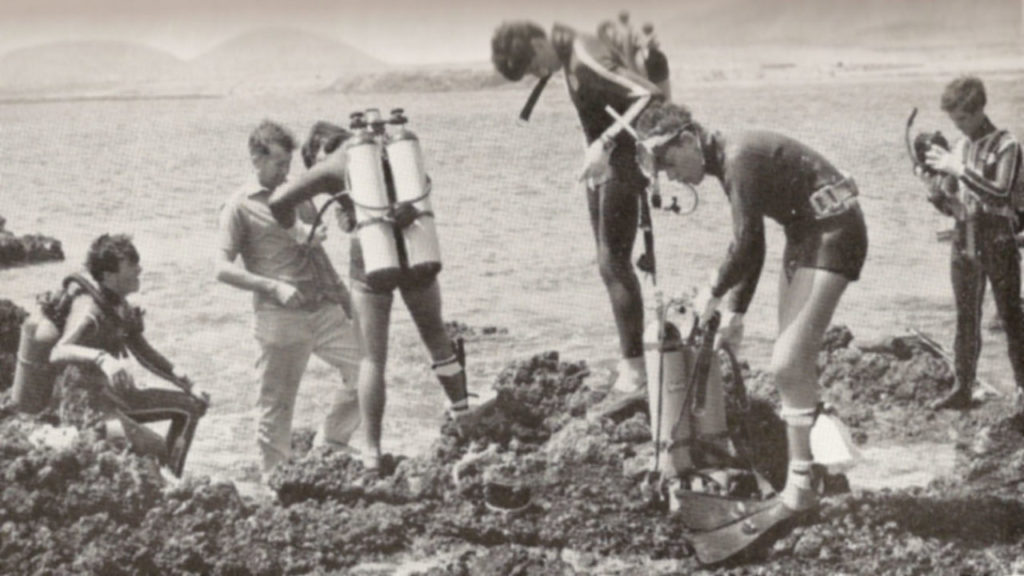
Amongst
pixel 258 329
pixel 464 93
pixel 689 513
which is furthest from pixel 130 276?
pixel 464 93

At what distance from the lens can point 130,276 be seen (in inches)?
194

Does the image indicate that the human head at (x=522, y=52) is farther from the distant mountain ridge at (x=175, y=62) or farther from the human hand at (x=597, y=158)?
the distant mountain ridge at (x=175, y=62)

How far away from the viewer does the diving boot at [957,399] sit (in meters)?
5.73

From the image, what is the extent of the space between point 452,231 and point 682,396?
4646mm

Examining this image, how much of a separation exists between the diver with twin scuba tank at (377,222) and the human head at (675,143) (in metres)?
0.83

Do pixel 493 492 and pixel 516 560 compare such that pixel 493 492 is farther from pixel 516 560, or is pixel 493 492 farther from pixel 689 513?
pixel 689 513

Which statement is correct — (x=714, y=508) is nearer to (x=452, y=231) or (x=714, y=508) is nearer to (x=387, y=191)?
(x=387, y=191)

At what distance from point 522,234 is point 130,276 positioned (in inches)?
176

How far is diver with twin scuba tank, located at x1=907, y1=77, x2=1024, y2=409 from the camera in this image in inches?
201

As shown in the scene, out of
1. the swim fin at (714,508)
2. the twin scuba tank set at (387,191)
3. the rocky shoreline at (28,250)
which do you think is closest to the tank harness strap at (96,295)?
the twin scuba tank set at (387,191)

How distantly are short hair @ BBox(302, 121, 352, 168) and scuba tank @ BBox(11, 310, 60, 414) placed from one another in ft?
3.94

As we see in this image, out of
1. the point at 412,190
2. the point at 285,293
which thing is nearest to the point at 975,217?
Result: the point at 412,190

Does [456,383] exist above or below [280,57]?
below

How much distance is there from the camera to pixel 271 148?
4789 millimetres
